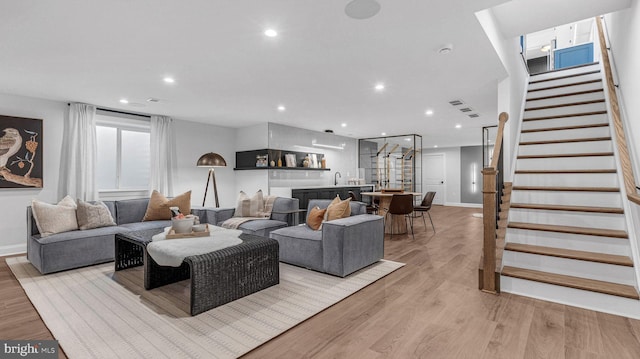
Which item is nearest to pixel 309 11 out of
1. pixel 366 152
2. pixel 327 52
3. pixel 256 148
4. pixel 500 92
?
pixel 327 52

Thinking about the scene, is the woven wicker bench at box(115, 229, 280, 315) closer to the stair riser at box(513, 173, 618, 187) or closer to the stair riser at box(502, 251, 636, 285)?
the stair riser at box(502, 251, 636, 285)

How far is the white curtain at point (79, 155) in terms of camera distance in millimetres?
4863

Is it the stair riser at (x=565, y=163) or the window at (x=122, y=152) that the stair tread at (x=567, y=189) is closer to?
the stair riser at (x=565, y=163)

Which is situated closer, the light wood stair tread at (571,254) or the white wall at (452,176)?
the light wood stair tread at (571,254)

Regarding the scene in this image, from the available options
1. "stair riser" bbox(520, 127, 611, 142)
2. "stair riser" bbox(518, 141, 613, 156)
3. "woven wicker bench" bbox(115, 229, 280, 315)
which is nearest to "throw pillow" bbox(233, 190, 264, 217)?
"woven wicker bench" bbox(115, 229, 280, 315)

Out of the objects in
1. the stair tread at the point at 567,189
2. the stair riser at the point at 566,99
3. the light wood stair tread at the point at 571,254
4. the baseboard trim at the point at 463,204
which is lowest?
the baseboard trim at the point at 463,204

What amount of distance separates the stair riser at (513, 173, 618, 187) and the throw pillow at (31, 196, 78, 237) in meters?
5.71

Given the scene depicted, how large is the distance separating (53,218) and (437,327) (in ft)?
14.8

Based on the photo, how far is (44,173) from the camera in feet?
15.5

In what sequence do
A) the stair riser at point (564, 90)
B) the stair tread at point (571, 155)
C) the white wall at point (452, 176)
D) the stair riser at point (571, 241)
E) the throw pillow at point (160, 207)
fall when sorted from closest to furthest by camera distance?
1. the stair riser at point (571, 241)
2. the stair tread at point (571, 155)
3. the stair riser at point (564, 90)
4. the throw pillow at point (160, 207)
5. the white wall at point (452, 176)

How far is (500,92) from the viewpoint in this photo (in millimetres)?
3984

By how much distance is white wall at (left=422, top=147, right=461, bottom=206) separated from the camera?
1142 cm

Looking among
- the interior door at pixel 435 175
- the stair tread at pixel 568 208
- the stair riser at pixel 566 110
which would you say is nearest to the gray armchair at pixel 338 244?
the stair tread at pixel 568 208

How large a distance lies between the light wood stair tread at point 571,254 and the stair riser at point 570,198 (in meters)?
0.64
